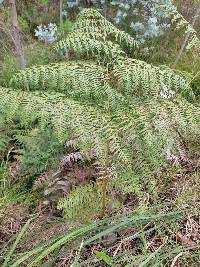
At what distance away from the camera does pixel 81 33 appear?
6.78ft

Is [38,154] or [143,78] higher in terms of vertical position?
[143,78]

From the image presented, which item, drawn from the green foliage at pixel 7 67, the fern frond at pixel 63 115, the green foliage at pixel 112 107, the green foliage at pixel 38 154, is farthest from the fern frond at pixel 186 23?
the green foliage at pixel 7 67

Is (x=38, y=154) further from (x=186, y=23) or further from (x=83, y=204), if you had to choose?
(x=186, y=23)

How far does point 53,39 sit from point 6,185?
7.26 ft

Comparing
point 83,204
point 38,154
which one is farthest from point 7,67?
point 83,204

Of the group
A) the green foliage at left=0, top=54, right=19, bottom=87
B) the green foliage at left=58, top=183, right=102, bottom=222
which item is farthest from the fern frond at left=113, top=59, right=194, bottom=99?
the green foliage at left=0, top=54, right=19, bottom=87

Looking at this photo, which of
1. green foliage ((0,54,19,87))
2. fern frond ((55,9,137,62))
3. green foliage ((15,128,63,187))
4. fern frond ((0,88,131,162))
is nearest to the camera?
fern frond ((0,88,131,162))

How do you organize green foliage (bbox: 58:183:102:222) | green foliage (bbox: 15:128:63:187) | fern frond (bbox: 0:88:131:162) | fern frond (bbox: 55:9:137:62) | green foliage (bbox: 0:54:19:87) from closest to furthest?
fern frond (bbox: 0:88:131:162) → fern frond (bbox: 55:9:137:62) → green foliage (bbox: 58:183:102:222) → green foliage (bbox: 15:128:63:187) → green foliage (bbox: 0:54:19:87)

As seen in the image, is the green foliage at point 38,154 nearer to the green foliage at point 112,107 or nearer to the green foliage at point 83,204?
the green foliage at point 83,204

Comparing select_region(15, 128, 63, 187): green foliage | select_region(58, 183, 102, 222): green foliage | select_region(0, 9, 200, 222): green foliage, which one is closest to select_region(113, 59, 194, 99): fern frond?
select_region(0, 9, 200, 222): green foliage

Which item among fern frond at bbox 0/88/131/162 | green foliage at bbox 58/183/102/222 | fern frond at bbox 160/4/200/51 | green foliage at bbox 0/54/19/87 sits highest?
fern frond at bbox 160/4/200/51

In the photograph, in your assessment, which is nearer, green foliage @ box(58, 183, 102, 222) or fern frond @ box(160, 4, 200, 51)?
fern frond @ box(160, 4, 200, 51)

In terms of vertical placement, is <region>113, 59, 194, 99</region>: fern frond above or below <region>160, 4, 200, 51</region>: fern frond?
below

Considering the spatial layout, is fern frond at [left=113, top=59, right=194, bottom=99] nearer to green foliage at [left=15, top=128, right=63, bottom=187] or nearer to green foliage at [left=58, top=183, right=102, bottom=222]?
green foliage at [left=58, top=183, right=102, bottom=222]
